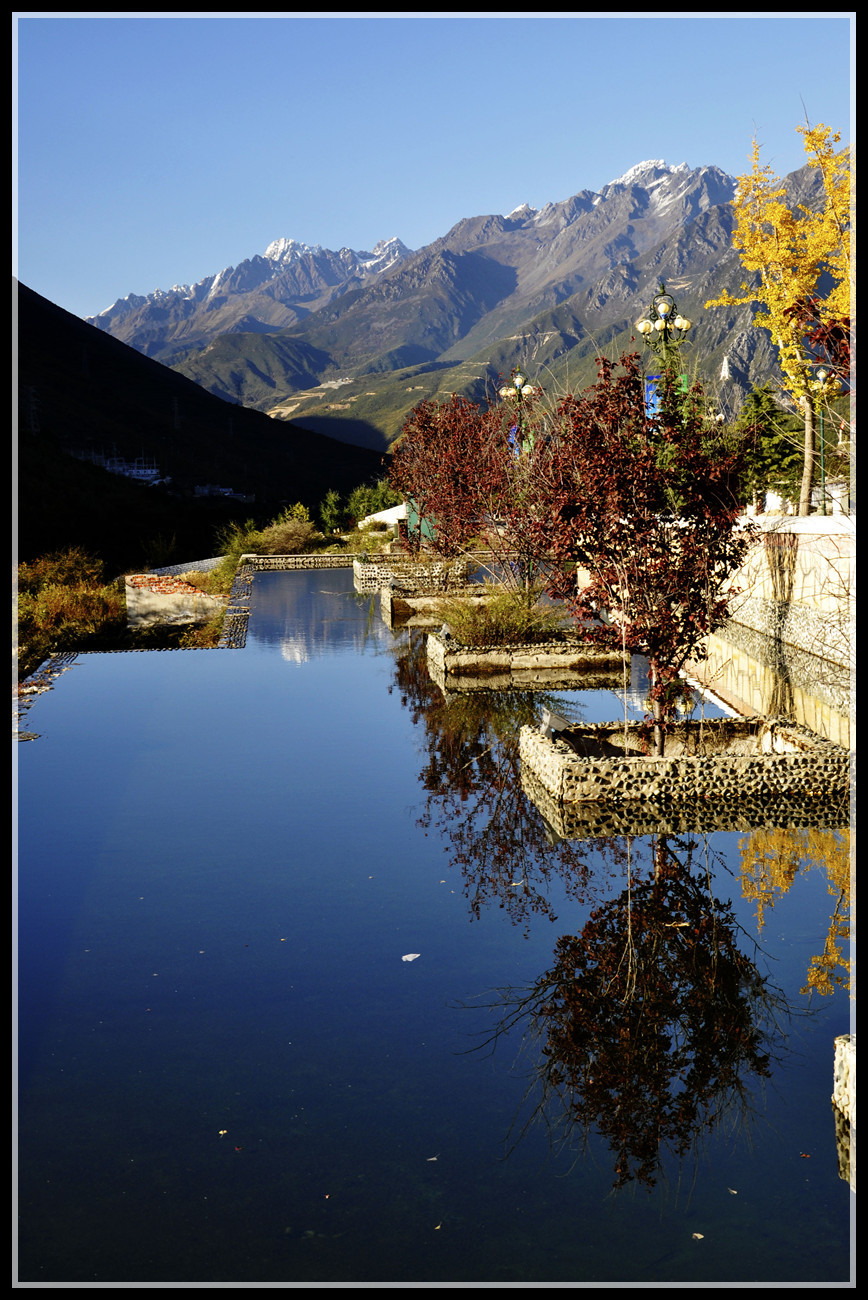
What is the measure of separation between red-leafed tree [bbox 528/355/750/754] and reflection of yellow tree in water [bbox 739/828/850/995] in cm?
145

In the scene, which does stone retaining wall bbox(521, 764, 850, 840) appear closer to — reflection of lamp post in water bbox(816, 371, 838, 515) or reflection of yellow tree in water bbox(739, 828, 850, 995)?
reflection of yellow tree in water bbox(739, 828, 850, 995)

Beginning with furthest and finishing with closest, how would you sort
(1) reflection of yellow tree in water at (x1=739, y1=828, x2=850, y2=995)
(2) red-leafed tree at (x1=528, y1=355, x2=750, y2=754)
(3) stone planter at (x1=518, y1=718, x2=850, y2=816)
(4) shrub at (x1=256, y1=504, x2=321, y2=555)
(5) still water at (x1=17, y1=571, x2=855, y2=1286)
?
1. (4) shrub at (x1=256, y1=504, x2=321, y2=555)
2. (2) red-leafed tree at (x1=528, y1=355, x2=750, y2=754)
3. (3) stone planter at (x1=518, y1=718, x2=850, y2=816)
4. (1) reflection of yellow tree in water at (x1=739, y1=828, x2=850, y2=995)
5. (5) still water at (x1=17, y1=571, x2=855, y2=1286)

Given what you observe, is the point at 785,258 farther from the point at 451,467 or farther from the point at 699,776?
the point at 699,776

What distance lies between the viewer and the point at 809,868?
7.02 m

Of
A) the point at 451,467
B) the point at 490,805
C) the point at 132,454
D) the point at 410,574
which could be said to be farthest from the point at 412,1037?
the point at 132,454

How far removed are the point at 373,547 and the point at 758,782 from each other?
2229cm

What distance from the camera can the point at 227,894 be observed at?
668 centimetres

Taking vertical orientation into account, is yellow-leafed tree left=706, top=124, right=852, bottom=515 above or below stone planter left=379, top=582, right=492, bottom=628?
above

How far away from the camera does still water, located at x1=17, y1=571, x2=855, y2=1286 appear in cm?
374

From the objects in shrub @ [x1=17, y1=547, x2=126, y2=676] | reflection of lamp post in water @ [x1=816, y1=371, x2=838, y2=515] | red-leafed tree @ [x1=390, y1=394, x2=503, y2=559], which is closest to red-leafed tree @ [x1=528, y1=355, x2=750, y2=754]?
reflection of lamp post in water @ [x1=816, y1=371, x2=838, y2=515]

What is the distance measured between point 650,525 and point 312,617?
35.6 feet

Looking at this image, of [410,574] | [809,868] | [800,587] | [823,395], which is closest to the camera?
[809,868]

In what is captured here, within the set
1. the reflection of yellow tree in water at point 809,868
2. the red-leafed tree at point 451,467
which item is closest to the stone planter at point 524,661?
the red-leafed tree at point 451,467

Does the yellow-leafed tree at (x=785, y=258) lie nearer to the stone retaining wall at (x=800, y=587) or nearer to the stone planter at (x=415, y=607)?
the stone retaining wall at (x=800, y=587)
